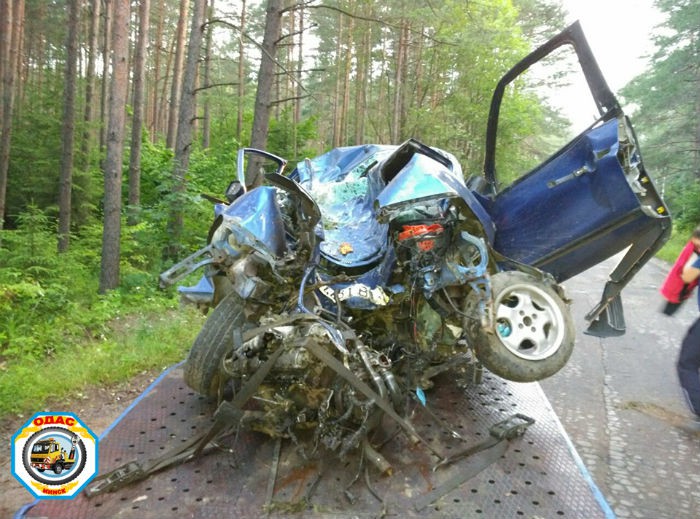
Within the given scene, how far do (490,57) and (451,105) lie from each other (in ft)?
6.30

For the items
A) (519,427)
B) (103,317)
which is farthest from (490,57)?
(519,427)

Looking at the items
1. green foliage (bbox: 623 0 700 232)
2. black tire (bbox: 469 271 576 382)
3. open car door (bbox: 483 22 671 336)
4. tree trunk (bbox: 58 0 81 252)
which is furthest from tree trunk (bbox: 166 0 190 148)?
green foliage (bbox: 623 0 700 232)

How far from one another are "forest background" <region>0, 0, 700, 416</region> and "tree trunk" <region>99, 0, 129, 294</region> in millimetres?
20

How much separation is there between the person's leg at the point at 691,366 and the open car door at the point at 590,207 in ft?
2.07

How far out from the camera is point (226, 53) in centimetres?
2905

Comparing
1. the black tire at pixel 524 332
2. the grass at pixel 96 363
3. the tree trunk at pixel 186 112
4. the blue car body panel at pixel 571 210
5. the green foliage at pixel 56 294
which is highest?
the tree trunk at pixel 186 112

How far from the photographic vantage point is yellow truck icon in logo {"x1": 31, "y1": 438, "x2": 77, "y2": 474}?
2.46 metres

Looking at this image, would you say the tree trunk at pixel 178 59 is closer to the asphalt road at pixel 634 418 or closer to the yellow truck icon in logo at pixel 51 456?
the asphalt road at pixel 634 418

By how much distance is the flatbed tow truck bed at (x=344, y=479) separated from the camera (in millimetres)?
2262

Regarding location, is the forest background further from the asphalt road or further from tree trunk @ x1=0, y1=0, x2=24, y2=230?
the asphalt road

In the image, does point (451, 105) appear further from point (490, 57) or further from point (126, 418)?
point (126, 418)

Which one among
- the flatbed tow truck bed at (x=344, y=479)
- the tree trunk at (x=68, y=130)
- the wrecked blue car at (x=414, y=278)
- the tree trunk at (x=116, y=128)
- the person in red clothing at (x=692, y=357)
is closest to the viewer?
the flatbed tow truck bed at (x=344, y=479)

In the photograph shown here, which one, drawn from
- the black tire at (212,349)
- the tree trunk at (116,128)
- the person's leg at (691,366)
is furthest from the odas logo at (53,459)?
the tree trunk at (116,128)

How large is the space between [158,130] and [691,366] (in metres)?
27.1
